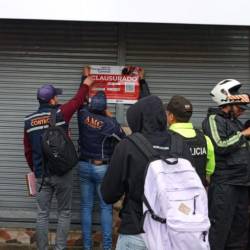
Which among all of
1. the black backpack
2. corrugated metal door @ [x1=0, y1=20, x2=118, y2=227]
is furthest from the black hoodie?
corrugated metal door @ [x1=0, y1=20, x2=118, y2=227]

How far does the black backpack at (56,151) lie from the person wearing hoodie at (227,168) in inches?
57.9

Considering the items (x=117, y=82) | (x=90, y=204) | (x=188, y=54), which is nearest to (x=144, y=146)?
(x=90, y=204)

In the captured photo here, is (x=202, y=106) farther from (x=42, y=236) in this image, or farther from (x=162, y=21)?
(x=42, y=236)

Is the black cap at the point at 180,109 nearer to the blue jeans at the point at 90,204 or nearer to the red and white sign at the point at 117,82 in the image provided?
the blue jeans at the point at 90,204

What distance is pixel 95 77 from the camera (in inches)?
260

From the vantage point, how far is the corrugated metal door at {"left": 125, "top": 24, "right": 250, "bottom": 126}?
21.7 ft

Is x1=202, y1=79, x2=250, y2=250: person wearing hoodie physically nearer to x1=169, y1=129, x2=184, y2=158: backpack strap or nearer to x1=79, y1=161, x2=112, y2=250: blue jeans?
x1=79, y1=161, x2=112, y2=250: blue jeans

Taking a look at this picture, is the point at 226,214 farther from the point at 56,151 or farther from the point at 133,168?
the point at 133,168

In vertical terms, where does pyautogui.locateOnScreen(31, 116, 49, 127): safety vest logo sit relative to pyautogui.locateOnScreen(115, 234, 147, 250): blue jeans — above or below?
above

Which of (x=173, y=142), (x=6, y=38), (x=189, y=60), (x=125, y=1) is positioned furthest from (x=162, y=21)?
(x=173, y=142)

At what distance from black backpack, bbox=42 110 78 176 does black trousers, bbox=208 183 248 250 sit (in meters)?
1.54

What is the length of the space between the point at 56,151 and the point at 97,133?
0.58m

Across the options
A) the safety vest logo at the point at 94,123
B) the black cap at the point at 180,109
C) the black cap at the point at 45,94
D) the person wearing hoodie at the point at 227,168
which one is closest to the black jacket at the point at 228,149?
the person wearing hoodie at the point at 227,168

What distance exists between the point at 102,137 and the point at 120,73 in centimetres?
89
